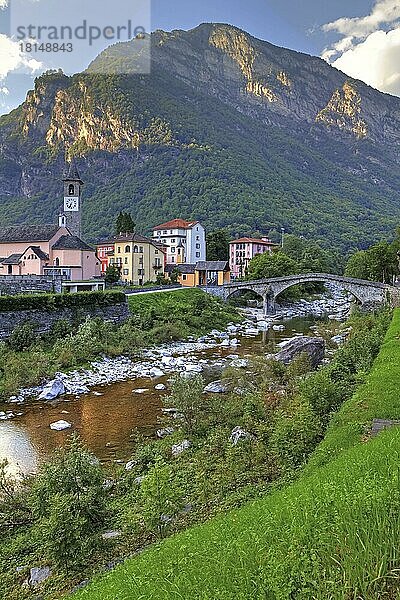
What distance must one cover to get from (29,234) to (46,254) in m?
3.71

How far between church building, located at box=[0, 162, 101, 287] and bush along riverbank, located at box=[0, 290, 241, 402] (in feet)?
29.4

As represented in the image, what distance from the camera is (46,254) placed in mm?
49312

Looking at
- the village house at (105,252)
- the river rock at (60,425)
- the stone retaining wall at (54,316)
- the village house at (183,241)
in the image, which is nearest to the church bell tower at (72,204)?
the village house at (105,252)

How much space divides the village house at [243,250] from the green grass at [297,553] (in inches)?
3463

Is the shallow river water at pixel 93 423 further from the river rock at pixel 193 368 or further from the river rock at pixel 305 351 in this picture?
the river rock at pixel 305 351

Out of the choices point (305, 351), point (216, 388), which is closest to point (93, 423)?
point (216, 388)

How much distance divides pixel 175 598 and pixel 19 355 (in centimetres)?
2630

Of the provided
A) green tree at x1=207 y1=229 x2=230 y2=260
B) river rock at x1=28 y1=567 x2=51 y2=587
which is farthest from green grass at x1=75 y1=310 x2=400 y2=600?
green tree at x1=207 y1=229 x2=230 y2=260

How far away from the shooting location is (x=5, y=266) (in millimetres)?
49938

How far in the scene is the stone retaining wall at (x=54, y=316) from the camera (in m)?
31.4

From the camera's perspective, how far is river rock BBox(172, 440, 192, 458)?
555 inches

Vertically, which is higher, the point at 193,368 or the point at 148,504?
the point at 148,504

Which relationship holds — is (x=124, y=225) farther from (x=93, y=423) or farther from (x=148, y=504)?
(x=148, y=504)

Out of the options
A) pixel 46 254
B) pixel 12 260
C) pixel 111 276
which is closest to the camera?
pixel 46 254
